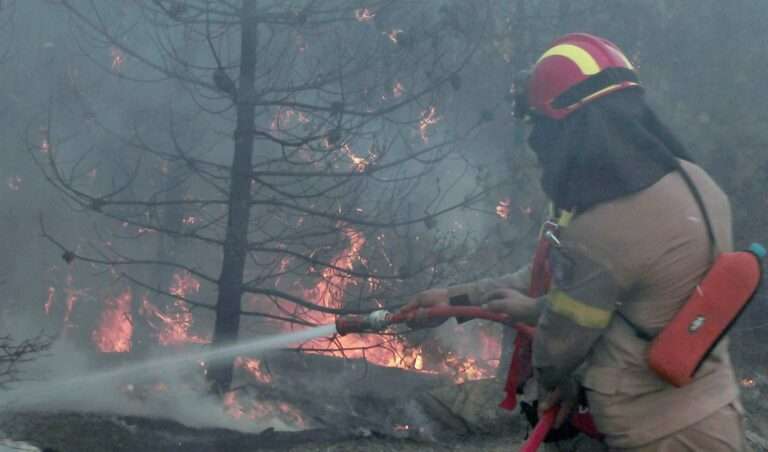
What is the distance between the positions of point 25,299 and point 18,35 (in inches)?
236

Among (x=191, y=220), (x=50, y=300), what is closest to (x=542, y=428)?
(x=191, y=220)

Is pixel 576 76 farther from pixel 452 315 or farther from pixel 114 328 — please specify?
pixel 114 328

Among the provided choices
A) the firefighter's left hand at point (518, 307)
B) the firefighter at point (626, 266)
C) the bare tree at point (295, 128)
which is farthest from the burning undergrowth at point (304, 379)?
the firefighter at point (626, 266)

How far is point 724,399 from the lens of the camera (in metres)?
2.49

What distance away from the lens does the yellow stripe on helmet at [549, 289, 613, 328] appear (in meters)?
2.40

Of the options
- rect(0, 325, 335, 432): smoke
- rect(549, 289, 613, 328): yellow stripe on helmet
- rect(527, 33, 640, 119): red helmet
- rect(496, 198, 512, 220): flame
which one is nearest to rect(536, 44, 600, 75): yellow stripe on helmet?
rect(527, 33, 640, 119): red helmet

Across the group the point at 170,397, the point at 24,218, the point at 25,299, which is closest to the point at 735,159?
the point at 170,397

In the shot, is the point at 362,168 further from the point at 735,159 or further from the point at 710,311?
the point at 735,159

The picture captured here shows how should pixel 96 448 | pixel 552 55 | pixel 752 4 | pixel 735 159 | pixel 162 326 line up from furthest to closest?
pixel 162 326 → pixel 752 4 → pixel 735 159 → pixel 96 448 → pixel 552 55

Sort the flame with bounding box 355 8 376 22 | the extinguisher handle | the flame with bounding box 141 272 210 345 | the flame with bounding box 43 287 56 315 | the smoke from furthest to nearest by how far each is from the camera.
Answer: the flame with bounding box 43 287 56 315, the flame with bounding box 141 272 210 345, the flame with bounding box 355 8 376 22, the smoke, the extinguisher handle

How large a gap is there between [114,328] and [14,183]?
14.8 feet

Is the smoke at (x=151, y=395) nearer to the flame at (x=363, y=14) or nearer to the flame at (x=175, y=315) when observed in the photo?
the flame at (x=363, y=14)

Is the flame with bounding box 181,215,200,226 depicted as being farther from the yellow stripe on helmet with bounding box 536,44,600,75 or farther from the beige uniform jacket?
the beige uniform jacket

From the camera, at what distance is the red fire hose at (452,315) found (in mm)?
2668
